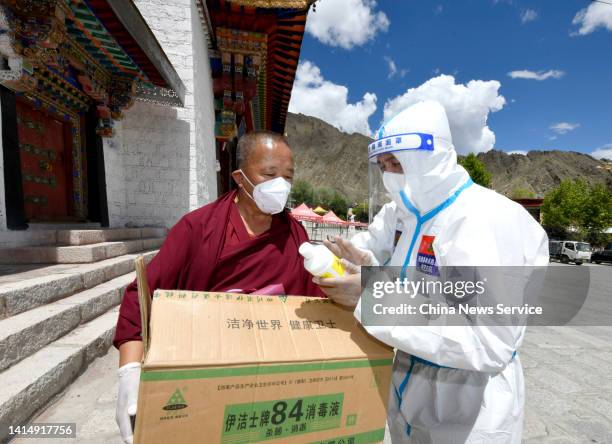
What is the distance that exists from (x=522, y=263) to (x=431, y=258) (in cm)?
26

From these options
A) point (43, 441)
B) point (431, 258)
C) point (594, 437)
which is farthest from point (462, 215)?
point (43, 441)

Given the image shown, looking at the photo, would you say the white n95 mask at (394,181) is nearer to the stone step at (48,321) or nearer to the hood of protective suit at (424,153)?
the hood of protective suit at (424,153)

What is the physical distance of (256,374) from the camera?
35.5 inches

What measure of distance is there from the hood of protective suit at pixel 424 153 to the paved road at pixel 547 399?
6.74 ft

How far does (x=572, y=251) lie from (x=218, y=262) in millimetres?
27419

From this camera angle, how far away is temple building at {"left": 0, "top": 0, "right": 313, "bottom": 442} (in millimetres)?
2459

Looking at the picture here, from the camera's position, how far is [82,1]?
323 cm

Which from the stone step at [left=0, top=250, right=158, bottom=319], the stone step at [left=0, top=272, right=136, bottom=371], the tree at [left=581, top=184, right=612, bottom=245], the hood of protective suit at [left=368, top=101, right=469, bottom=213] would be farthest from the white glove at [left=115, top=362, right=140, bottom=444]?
the tree at [left=581, top=184, right=612, bottom=245]

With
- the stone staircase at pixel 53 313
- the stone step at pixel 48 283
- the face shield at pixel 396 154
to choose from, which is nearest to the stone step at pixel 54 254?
the stone staircase at pixel 53 313

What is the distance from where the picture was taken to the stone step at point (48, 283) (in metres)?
2.35

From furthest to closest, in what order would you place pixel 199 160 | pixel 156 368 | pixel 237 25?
pixel 199 160, pixel 237 25, pixel 156 368

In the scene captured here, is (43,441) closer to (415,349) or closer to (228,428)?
(228,428)

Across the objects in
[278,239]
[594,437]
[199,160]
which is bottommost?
[594,437]

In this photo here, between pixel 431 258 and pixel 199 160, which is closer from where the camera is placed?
pixel 431 258
